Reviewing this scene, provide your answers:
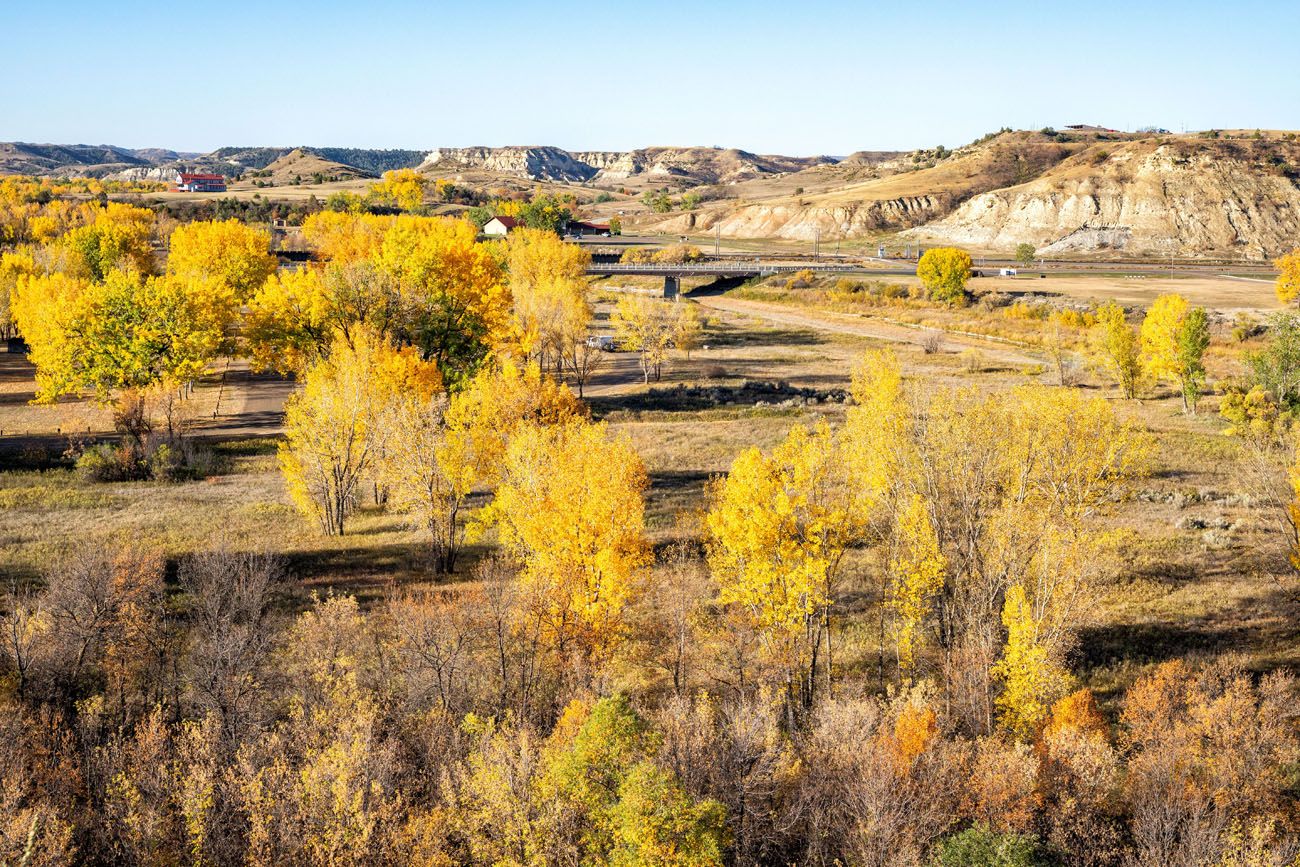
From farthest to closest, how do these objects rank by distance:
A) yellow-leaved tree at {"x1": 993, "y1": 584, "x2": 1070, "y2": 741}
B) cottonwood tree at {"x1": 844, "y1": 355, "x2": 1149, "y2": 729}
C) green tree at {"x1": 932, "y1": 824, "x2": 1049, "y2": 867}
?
cottonwood tree at {"x1": 844, "y1": 355, "x2": 1149, "y2": 729}
yellow-leaved tree at {"x1": 993, "y1": 584, "x2": 1070, "y2": 741}
green tree at {"x1": 932, "y1": 824, "x2": 1049, "y2": 867}

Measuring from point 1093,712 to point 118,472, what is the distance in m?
51.2

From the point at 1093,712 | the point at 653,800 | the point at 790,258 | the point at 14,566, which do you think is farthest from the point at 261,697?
the point at 790,258

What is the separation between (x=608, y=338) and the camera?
101125mm

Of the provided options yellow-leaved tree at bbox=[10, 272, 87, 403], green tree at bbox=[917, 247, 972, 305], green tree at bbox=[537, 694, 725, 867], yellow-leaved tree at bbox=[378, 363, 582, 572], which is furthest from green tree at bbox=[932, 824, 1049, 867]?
green tree at bbox=[917, 247, 972, 305]

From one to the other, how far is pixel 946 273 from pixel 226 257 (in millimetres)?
83870

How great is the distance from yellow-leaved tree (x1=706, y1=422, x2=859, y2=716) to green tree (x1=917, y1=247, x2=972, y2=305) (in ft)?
299

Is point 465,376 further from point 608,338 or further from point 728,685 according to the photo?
point 608,338

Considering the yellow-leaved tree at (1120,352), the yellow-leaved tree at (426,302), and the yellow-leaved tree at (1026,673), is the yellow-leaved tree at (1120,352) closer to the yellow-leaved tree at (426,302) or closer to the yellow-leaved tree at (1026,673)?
the yellow-leaved tree at (426,302)

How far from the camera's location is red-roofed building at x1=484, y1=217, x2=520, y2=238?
168087 millimetres

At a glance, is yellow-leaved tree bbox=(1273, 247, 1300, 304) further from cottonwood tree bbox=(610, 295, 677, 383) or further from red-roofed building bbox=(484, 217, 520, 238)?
red-roofed building bbox=(484, 217, 520, 238)

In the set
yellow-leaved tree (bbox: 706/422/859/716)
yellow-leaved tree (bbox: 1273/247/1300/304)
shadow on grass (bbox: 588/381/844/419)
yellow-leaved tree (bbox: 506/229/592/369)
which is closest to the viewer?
yellow-leaved tree (bbox: 706/422/859/716)

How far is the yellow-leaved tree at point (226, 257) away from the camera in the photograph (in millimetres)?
85119

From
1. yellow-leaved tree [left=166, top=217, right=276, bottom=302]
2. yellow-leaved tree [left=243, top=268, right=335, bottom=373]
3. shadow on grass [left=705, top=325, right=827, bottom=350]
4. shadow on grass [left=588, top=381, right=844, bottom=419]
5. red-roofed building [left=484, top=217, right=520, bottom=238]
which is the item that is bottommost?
shadow on grass [left=588, top=381, right=844, bottom=419]

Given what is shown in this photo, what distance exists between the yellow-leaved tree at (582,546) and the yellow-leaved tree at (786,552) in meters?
3.26
